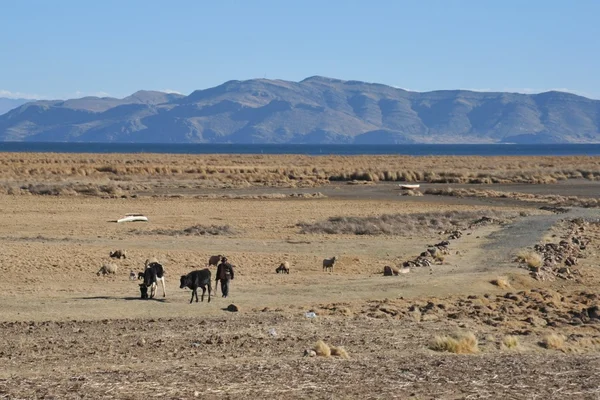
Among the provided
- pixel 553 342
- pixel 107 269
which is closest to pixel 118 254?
pixel 107 269

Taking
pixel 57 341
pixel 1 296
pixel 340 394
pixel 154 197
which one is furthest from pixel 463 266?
pixel 154 197

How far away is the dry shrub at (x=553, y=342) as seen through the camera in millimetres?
17766

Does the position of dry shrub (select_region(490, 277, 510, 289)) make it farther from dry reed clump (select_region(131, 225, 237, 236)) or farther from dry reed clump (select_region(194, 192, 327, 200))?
dry reed clump (select_region(194, 192, 327, 200))

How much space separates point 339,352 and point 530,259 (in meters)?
15.4

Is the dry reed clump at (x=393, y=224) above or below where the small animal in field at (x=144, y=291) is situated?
below

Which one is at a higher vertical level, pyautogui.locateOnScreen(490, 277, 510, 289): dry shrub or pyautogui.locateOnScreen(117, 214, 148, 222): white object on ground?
pyautogui.locateOnScreen(490, 277, 510, 289): dry shrub

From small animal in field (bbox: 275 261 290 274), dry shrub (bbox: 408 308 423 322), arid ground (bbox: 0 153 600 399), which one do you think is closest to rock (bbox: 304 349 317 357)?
arid ground (bbox: 0 153 600 399)

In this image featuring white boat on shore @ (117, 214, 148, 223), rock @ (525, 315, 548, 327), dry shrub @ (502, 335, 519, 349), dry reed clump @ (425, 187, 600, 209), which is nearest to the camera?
dry shrub @ (502, 335, 519, 349)

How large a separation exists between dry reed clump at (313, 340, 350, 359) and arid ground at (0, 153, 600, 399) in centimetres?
4

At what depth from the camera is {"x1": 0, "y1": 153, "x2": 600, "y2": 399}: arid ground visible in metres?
14.0

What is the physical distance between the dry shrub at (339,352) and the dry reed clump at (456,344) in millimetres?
1786

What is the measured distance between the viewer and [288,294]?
78.5 feet

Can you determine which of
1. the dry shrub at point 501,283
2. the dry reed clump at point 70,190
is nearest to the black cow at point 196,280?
the dry shrub at point 501,283

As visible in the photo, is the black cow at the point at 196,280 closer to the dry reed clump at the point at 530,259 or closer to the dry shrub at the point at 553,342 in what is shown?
the dry shrub at the point at 553,342
